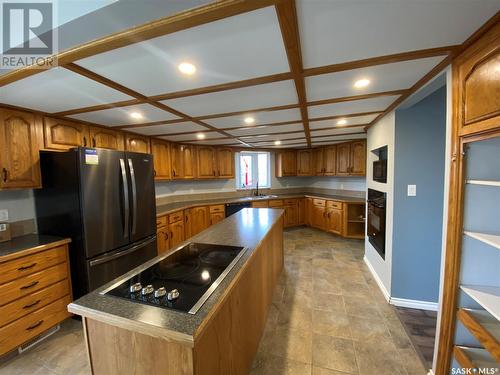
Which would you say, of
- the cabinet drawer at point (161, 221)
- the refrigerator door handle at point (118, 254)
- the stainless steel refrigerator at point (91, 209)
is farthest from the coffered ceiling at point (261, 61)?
the cabinet drawer at point (161, 221)

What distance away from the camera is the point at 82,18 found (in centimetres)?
89

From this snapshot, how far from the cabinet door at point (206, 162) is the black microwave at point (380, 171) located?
10.6 feet

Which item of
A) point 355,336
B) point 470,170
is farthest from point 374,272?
point 470,170

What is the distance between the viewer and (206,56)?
3.83 feet

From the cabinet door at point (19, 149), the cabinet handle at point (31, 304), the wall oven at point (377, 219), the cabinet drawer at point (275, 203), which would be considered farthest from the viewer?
the cabinet drawer at point (275, 203)

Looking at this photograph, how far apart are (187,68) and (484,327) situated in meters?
2.28

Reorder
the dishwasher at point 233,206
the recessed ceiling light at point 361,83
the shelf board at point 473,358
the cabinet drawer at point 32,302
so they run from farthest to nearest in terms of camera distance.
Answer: the dishwasher at point 233,206 → the cabinet drawer at point 32,302 → the recessed ceiling light at point 361,83 → the shelf board at point 473,358

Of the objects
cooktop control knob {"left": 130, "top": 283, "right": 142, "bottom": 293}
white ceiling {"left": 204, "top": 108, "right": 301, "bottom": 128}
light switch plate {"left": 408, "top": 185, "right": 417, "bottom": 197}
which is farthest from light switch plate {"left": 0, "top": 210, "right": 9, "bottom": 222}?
light switch plate {"left": 408, "top": 185, "right": 417, "bottom": 197}

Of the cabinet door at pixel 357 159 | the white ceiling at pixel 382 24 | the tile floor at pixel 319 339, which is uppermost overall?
the white ceiling at pixel 382 24

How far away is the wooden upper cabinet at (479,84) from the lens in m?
0.98

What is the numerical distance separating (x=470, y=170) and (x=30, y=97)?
10.7 ft

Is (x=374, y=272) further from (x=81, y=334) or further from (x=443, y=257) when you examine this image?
(x=81, y=334)

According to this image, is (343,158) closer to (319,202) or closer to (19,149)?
(319,202)

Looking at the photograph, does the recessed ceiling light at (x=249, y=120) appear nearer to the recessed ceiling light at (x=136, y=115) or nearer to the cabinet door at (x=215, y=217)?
the recessed ceiling light at (x=136, y=115)
